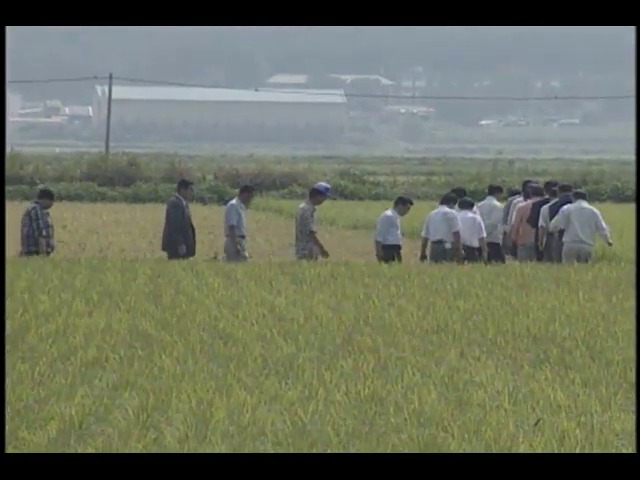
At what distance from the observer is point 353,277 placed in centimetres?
1200

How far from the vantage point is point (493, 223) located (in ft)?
43.2

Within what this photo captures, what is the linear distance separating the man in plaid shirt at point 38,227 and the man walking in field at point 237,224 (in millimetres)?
1519

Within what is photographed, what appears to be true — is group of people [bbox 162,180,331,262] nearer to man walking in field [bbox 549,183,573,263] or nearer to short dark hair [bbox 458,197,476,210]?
short dark hair [bbox 458,197,476,210]

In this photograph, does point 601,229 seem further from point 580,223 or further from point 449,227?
point 449,227

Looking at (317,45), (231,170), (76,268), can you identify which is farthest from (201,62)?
(76,268)

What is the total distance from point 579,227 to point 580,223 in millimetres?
138

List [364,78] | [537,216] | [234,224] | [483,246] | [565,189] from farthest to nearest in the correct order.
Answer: [364,78] < [565,189] < [537,216] < [483,246] < [234,224]

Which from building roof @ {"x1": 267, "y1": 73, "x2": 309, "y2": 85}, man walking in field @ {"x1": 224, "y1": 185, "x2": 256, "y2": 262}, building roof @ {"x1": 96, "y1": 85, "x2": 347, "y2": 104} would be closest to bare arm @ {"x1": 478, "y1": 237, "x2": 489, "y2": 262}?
man walking in field @ {"x1": 224, "y1": 185, "x2": 256, "y2": 262}

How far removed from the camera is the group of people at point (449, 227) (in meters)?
12.0

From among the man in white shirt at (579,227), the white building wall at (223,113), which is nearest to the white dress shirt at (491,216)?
the man in white shirt at (579,227)

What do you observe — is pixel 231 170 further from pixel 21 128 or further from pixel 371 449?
pixel 21 128

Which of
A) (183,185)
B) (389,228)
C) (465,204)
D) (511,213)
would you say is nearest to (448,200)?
(465,204)

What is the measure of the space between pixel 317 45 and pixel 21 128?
3051 centimetres

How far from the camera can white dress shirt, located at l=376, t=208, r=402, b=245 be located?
12.0 m
